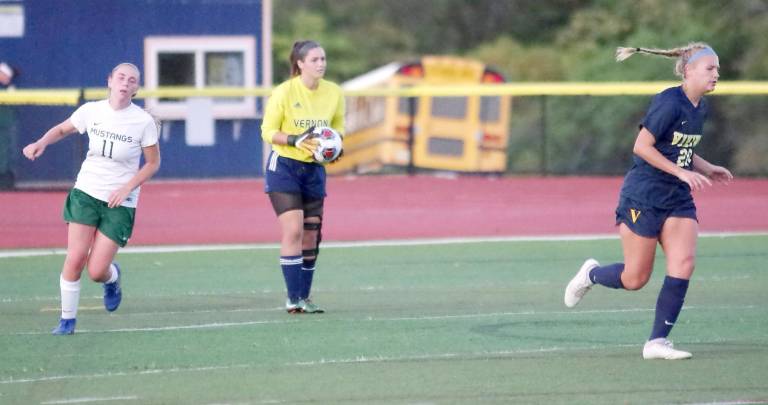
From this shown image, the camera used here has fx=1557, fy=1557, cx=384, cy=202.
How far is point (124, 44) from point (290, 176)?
1617cm

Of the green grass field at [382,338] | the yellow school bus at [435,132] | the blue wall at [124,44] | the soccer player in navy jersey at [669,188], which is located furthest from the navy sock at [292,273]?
the yellow school bus at [435,132]

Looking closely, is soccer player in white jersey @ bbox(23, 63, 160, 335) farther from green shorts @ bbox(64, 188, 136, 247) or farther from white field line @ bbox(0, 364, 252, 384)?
white field line @ bbox(0, 364, 252, 384)

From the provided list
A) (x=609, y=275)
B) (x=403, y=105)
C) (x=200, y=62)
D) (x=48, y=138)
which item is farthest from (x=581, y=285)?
(x=200, y=62)

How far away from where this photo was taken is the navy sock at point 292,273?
11234 mm

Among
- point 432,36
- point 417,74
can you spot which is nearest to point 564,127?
point 417,74

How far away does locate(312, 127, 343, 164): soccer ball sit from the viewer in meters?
10.7

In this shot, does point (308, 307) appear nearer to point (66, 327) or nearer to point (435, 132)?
point (66, 327)

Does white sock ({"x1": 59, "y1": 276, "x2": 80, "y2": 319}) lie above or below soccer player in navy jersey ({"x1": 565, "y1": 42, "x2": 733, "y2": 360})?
below

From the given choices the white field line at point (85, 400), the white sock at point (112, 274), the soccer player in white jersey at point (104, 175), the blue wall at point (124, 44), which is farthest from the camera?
the blue wall at point (124, 44)

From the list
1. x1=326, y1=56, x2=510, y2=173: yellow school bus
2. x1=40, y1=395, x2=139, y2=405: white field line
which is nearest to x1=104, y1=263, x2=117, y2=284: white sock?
x1=40, y1=395, x2=139, y2=405: white field line

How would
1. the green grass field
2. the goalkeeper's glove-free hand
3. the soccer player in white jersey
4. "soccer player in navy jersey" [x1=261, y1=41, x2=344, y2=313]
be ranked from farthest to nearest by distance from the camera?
"soccer player in navy jersey" [x1=261, y1=41, x2=344, y2=313] < the goalkeeper's glove-free hand < the soccer player in white jersey < the green grass field

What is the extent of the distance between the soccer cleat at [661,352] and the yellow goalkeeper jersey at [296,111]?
10.1 ft

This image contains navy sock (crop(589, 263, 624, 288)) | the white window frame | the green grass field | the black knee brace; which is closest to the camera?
the green grass field

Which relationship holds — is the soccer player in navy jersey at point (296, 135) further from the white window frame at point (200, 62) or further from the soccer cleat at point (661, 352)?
the white window frame at point (200, 62)
